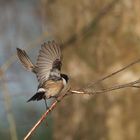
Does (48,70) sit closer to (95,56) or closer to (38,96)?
(38,96)

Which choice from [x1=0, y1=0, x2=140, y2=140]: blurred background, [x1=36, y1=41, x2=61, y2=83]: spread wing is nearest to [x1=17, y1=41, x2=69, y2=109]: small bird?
[x1=36, y1=41, x2=61, y2=83]: spread wing

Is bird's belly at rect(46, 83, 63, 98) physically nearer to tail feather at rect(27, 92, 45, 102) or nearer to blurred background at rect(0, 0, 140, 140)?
tail feather at rect(27, 92, 45, 102)

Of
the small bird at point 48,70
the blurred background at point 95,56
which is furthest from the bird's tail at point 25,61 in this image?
the blurred background at point 95,56

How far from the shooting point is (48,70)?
1704mm

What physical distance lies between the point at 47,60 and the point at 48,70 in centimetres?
3

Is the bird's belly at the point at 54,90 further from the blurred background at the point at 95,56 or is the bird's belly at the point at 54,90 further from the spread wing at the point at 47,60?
the blurred background at the point at 95,56

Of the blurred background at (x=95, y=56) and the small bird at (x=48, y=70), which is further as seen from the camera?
the blurred background at (x=95, y=56)

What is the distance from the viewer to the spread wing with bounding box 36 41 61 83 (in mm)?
1666

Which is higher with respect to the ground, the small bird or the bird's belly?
the small bird

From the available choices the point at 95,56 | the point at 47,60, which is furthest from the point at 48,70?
the point at 95,56

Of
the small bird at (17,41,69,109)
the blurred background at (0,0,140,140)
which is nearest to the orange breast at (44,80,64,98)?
the small bird at (17,41,69,109)

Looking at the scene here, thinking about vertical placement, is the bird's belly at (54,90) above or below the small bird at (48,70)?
below

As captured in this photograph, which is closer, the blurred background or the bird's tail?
the bird's tail

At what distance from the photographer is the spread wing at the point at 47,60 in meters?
1.67
